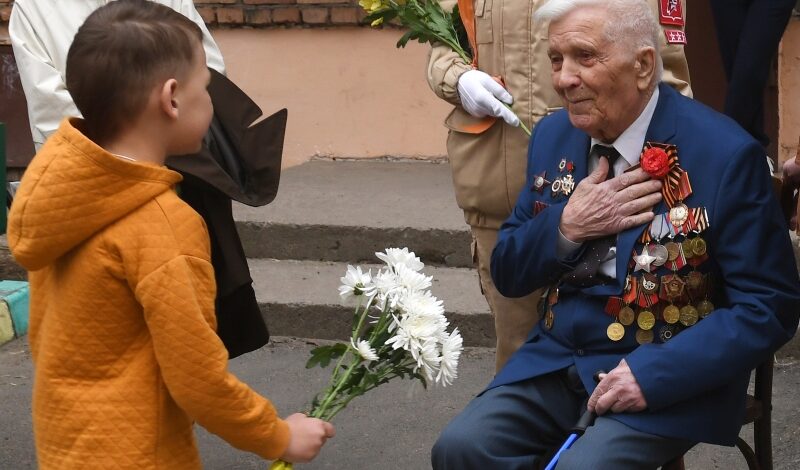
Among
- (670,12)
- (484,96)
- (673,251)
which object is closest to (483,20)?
(484,96)

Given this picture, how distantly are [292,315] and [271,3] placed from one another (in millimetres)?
2228

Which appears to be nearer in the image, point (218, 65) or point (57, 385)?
point (57, 385)

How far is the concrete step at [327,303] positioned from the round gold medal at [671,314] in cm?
233

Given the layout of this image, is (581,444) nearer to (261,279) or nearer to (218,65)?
(218,65)

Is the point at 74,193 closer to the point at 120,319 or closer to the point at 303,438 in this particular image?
the point at 120,319

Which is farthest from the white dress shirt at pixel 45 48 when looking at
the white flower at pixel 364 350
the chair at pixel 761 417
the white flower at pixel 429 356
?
the chair at pixel 761 417

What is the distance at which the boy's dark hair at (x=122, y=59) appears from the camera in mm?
2256

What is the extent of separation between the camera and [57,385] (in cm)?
240

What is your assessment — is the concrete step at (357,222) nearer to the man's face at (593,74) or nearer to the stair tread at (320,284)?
the stair tread at (320,284)

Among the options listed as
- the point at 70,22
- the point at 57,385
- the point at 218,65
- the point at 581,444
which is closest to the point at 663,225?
the point at 581,444

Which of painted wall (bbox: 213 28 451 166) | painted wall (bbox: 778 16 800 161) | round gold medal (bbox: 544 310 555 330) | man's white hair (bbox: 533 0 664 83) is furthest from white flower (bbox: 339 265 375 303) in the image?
painted wall (bbox: 213 28 451 166)

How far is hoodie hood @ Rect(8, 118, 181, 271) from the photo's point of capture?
2.27 meters

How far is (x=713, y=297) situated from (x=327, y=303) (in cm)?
271

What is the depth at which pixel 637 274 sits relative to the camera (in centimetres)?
281
